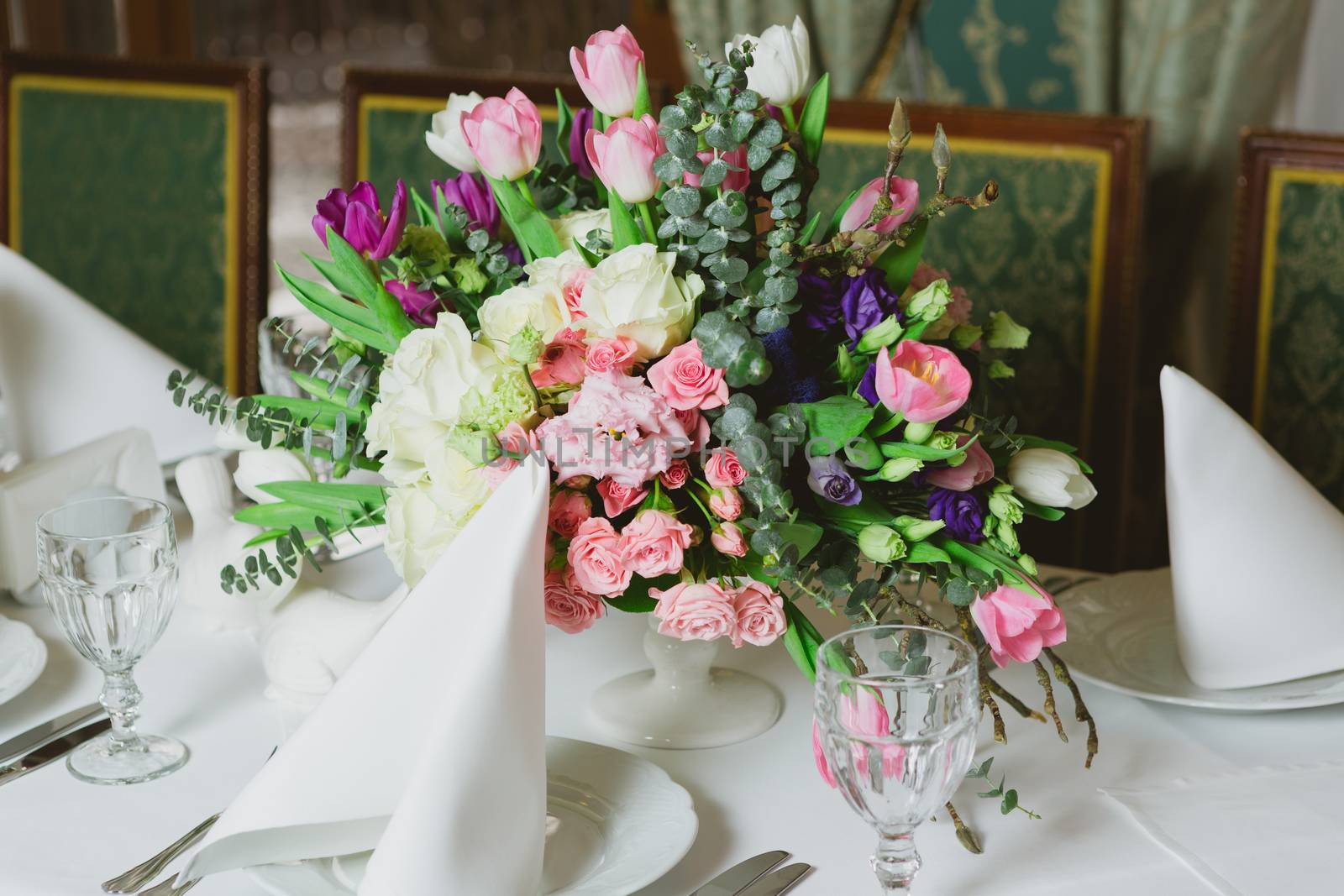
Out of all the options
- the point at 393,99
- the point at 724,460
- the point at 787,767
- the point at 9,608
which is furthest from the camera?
the point at 393,99

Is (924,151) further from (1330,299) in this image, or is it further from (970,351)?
(970,351)

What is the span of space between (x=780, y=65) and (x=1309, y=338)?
1.07 m

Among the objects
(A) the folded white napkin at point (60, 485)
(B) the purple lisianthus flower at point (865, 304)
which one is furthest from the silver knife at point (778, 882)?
(A) the folded white napkin at point (60, 485)

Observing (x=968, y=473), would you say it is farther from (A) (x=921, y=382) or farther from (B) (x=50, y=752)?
(B) (x=50, y=752)

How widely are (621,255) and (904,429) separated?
0.68 ft

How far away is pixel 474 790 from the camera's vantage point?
0.70 meters

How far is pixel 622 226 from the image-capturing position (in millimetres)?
883

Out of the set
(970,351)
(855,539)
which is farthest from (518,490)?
(970,351)

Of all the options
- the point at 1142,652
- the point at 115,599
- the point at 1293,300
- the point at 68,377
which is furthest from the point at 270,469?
the point at 1293,300

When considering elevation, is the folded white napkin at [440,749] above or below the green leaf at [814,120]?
below

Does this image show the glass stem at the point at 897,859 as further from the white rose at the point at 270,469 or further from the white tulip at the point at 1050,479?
the white rose at the point at 270,469

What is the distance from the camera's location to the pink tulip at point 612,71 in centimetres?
86

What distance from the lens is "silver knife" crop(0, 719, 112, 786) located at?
0.89 meters

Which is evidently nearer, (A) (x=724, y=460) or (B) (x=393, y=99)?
(A) (x=724, y=460)
